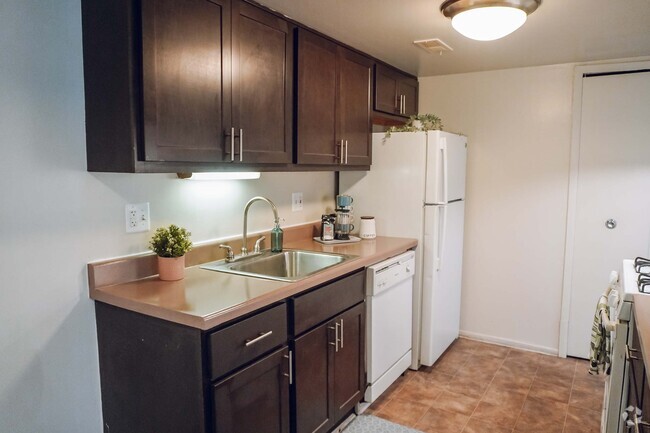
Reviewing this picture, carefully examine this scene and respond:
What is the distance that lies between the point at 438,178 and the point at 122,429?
219 centimetres

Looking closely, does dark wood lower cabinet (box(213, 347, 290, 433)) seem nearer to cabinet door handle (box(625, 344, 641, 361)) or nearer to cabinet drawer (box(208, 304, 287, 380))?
cabinet drawer (box(208, 304, 287, 380))

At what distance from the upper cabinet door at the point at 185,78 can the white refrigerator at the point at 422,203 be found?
4.74ft

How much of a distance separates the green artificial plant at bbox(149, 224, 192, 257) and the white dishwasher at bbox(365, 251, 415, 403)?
1012 millimetres

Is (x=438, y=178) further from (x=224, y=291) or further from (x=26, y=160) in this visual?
(x=26, y=160)

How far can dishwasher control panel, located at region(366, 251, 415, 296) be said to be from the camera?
2.48 metres

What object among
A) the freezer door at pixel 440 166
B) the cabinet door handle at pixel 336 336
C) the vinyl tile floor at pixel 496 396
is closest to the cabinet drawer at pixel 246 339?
the cabinet door handle at pixel 336 336

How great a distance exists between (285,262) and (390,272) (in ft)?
1.99

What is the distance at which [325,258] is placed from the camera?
254 cm

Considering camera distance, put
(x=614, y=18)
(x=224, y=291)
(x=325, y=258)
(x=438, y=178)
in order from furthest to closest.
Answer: (x=438, y=178) < (x=325, y=258) < (x=614, y=18) < (x=224, y=291)

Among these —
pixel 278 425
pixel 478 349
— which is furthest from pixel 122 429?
pixel 478 349

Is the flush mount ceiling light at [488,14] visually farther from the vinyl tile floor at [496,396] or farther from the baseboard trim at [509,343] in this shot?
the baseboard trim at [509,343]

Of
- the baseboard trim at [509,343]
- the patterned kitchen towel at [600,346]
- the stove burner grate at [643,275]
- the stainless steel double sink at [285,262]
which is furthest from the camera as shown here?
the baseboard trim at [509,343]

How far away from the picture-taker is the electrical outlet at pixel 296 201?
2.91 metres

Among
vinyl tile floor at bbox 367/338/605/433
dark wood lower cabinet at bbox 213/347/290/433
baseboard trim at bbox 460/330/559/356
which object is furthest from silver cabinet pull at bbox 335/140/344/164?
baseboard trim at bbox 460/330/559/356
